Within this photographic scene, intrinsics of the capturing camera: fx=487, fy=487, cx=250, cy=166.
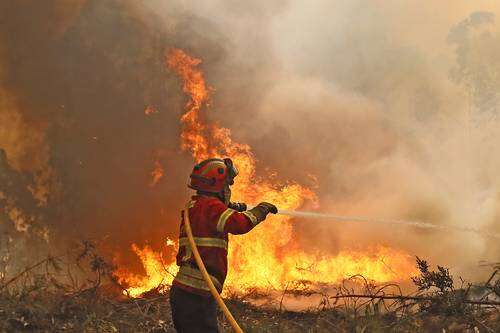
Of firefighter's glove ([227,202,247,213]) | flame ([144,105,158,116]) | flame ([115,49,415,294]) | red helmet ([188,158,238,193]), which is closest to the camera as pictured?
red helmet ([188,158,238,193])

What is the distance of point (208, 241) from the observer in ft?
13.0

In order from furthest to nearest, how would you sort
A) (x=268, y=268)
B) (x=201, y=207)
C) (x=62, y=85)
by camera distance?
(x=62, y=85), (x=268, y=268), (x=201, y=207)

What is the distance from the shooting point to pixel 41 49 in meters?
13.1

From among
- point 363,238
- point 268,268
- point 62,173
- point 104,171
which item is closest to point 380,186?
point 363,238

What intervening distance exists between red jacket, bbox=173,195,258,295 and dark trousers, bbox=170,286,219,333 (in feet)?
0.24

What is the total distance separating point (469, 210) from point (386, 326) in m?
7.86

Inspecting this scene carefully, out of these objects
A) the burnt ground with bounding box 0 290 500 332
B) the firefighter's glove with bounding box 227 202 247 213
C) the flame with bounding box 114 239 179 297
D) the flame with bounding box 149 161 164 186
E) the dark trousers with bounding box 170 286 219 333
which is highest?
the flame with bounding box 149 161 164 186

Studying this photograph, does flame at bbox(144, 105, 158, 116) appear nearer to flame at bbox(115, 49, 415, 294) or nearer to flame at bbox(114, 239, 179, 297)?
flame at bbox(115, 49, 415, 294)

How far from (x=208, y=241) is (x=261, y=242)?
7.23m

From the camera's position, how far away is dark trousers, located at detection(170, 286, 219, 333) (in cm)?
393

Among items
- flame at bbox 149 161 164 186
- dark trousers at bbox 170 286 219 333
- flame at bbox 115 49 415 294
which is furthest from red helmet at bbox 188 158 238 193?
flame at bbox 149 161 164 186

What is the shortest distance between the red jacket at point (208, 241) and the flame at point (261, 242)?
17.9ft

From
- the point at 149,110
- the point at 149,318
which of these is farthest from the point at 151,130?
the point at 149,318

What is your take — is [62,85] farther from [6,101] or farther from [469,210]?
[469,210]
